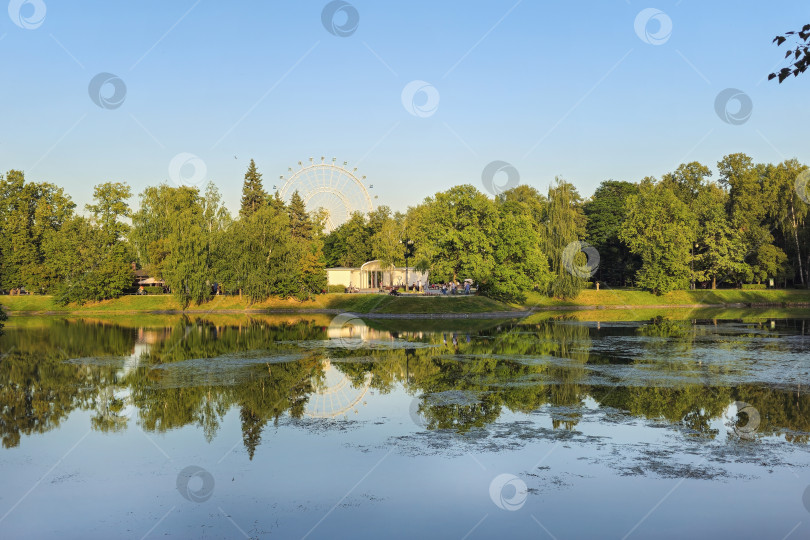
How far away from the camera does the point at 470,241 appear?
63.6m

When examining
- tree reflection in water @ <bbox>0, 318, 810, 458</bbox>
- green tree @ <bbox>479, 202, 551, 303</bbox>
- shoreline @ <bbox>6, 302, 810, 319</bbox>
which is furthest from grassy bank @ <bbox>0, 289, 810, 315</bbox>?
tree reflection in water @ <bbox>0, 318, 810, 458</bbox>

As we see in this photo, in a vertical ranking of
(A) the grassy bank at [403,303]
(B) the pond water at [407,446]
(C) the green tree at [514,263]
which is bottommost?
(B) the pond water at [407,446]

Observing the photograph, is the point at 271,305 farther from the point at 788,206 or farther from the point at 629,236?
the point at 788,206

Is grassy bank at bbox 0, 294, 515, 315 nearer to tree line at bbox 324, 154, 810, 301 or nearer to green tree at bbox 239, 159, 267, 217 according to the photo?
tree line at bbox 324, 154, 810, 301

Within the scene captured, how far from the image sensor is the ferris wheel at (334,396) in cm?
1841

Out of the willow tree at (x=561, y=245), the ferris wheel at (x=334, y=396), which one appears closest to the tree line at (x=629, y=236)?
the willow tree at (x=561, y=245)

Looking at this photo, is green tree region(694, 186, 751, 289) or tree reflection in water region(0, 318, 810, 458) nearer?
tree reflection in water region(0, 318, 810, 458)

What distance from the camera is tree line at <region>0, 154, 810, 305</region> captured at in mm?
66000

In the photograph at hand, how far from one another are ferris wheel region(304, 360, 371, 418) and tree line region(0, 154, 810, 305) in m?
40.1

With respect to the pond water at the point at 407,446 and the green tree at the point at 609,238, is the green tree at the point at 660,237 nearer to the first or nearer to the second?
the green tree at the point at 609,238

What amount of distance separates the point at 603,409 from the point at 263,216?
189ft

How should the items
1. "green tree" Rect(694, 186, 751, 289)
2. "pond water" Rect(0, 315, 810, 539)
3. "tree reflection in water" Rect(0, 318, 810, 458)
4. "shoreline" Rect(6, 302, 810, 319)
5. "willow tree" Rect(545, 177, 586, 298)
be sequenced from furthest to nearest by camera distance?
1. "green tree" Rect(694, 186, 751, 289)
2. "willow tree" Rect(545, 177, 586, 298)
3. "shoreline" Rect(6, 302, 810, 319)
4. "tree reflection in water" Rect(0, 318, 810, 458)
5. "pond water" Rect(0, 315, 810, 539)

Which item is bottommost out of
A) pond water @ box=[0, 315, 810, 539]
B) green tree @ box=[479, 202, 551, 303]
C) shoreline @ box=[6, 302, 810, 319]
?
pond water @ box=[0, 315, 810, 539]

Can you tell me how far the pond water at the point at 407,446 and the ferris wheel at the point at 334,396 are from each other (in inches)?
4.3
